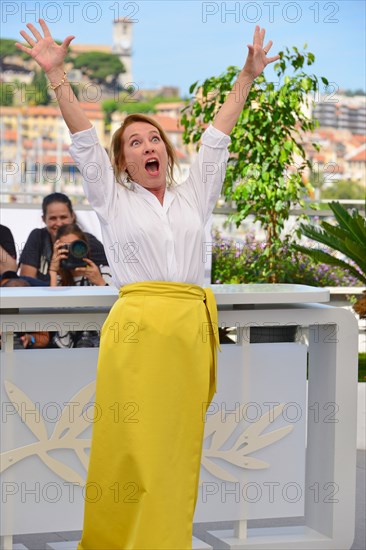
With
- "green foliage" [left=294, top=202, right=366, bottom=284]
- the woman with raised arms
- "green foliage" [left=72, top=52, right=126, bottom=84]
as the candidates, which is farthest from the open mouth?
"green foliage" [left=72, top=52, right=126, bottom=84]

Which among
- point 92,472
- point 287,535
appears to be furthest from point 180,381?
point 287,535

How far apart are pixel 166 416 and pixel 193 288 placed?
15.8 inches

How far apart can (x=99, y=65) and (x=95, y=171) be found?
6565cm

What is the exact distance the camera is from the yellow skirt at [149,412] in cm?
311

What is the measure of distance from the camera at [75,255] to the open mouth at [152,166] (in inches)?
71.5

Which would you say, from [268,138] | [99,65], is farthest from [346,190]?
[268,138]

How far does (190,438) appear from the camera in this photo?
10.4 feet

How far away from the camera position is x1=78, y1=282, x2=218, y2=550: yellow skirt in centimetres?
311

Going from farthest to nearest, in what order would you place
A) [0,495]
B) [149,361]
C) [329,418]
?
[329,418] < [0,495] < [149,361]

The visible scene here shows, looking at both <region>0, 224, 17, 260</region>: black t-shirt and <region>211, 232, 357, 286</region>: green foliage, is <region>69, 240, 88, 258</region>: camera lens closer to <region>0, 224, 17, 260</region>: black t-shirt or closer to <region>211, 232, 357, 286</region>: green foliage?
<region>0, 224, 17, 260</region>: black t-shirt

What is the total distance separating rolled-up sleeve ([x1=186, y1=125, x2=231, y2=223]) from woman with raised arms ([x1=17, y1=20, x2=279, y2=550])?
0.42 ft

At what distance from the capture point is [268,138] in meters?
9.61

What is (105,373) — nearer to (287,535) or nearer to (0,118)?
(287,535)

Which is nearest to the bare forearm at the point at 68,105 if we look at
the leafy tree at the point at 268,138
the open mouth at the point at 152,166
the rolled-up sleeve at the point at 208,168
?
the open mouth at the point at 152,166
